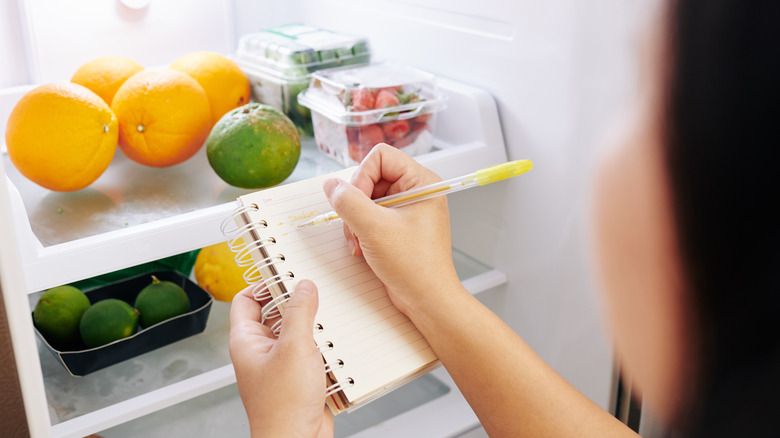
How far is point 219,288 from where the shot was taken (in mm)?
962

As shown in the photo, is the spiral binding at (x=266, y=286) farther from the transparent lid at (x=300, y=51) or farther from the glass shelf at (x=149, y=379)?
the transparent lid at (x=300, y=51)

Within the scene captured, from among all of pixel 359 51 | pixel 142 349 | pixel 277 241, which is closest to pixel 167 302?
pixel 142 349

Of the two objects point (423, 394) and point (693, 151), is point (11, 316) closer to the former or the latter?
point (693, 151)

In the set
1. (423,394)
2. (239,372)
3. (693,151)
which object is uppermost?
(693,151)

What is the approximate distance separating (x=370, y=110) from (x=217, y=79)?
0.25 m

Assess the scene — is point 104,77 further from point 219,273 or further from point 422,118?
point 422,118

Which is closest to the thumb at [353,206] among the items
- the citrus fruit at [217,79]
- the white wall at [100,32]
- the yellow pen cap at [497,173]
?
the yellow pen cap at [497,173]

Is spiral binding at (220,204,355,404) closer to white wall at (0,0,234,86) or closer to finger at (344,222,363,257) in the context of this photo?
finger at (344,222,363,257)

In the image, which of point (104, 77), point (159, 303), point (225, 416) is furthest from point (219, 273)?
point (104, 77)

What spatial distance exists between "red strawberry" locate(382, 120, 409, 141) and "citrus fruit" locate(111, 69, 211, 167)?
0.79ft

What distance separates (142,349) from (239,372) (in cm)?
37

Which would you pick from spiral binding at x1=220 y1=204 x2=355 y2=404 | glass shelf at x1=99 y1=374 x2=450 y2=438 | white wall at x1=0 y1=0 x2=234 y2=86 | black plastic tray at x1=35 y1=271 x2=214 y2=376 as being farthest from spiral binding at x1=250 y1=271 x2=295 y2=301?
white wall at x1=0 y1=0 x2=234 y2=86

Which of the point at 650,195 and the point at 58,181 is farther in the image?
the point at 58,181

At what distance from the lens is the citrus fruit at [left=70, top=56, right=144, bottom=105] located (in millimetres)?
932
